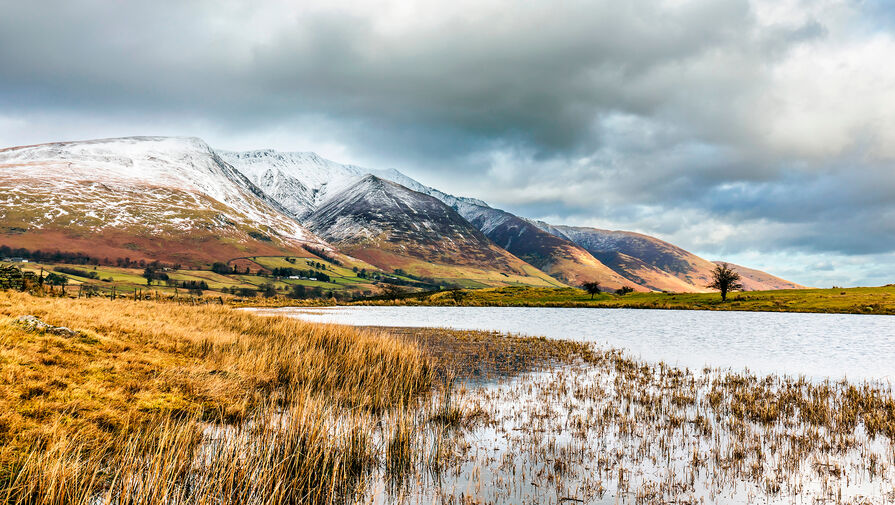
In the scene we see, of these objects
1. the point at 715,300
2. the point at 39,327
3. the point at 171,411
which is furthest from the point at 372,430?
the point at 715,300

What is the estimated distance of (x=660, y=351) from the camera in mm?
29406

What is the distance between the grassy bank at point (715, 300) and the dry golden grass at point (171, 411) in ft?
294

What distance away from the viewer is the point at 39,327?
13.2 metres

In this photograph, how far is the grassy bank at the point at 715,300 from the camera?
76.4m

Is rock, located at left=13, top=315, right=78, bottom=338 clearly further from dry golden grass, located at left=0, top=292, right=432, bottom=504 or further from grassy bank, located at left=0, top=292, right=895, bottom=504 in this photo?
dry golden grass, located at left=0, top=292, right=432, bottom=504

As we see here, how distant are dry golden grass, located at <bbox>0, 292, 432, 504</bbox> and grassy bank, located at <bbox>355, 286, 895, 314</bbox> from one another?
89677 mm

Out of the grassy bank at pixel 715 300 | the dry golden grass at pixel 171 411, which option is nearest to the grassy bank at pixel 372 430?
the dry golden grass at pixel 171 411

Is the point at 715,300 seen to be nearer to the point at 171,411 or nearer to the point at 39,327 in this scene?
the point at 171,411

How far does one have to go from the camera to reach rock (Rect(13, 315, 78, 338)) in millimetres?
13000

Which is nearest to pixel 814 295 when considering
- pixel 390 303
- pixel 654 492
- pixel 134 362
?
pixel 390 303

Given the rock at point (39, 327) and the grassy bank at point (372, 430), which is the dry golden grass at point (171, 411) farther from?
the rock at point (39, 327)

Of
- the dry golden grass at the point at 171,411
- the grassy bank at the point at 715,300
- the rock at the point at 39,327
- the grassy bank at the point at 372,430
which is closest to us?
the dry golden grass at the point at 171,411

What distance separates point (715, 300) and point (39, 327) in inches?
4546

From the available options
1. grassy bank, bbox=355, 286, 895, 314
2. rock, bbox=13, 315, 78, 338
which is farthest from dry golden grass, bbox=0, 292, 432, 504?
grassy bank, bbox=355, 286, 895, 314
